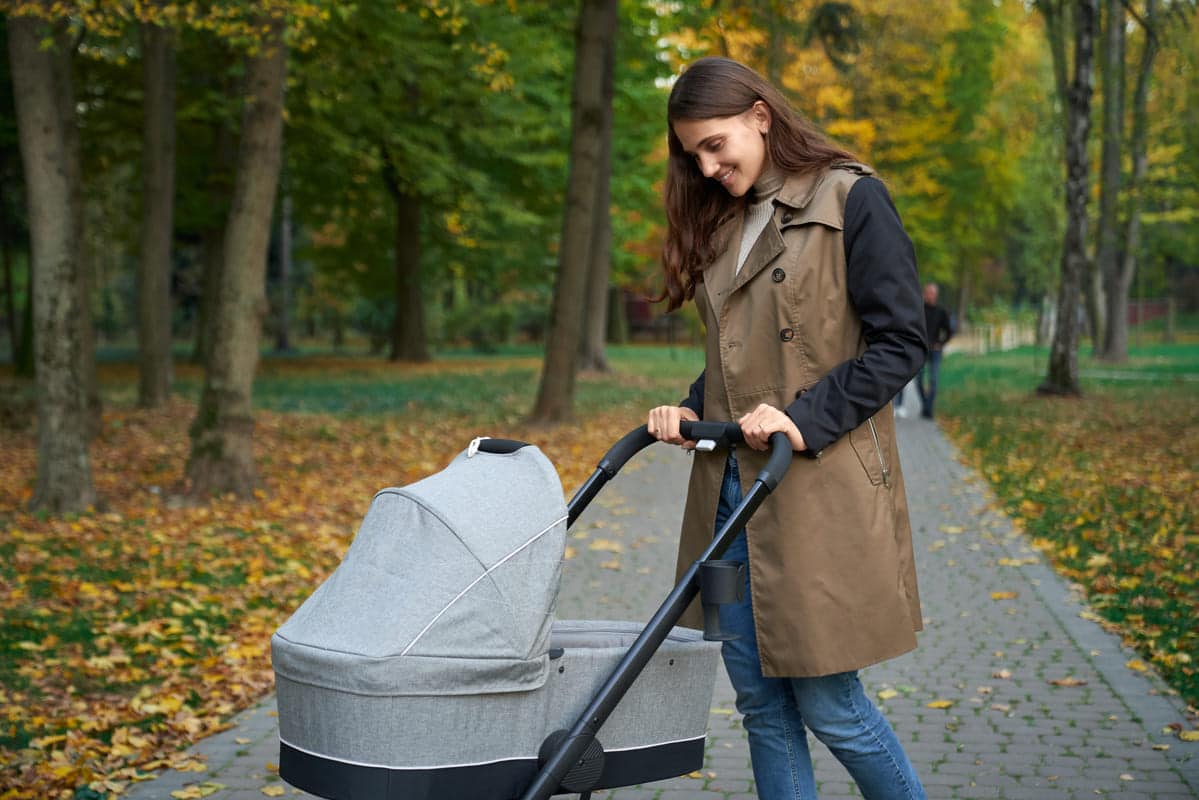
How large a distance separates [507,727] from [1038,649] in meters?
4.52

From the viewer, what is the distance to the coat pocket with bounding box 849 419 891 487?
122 inches

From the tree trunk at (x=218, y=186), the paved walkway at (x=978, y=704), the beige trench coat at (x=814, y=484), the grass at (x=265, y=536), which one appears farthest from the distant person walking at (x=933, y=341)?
the beige trench coat at (x=814, y=484)

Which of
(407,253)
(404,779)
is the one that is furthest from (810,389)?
(407,253)

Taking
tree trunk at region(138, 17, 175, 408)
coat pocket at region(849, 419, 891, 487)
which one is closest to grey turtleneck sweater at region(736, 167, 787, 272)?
coat pocket at region(849, 419, 891, 487)

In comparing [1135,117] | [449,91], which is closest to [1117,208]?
[1135,117]

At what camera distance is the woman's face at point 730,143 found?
122 inches

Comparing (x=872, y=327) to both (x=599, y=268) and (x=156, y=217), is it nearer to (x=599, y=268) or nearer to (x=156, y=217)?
(x=156, y=217)

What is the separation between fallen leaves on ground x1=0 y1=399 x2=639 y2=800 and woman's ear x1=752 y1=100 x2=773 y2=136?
298cm

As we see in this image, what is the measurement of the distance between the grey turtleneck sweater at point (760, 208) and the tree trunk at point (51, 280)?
24.4 ft

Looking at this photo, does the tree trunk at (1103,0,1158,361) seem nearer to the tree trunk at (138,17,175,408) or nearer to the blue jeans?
the tree trunk at (138,17,175,408)

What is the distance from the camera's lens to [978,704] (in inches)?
A: 224

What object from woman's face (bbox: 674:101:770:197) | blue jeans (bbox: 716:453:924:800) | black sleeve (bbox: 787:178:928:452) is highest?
woman's face (bbox: 674:101:770:197)

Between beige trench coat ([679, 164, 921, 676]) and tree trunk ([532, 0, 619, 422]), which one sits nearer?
A: beige trench coat ([679, 164, 921, 676])

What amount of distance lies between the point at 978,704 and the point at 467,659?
3606 millimetres
